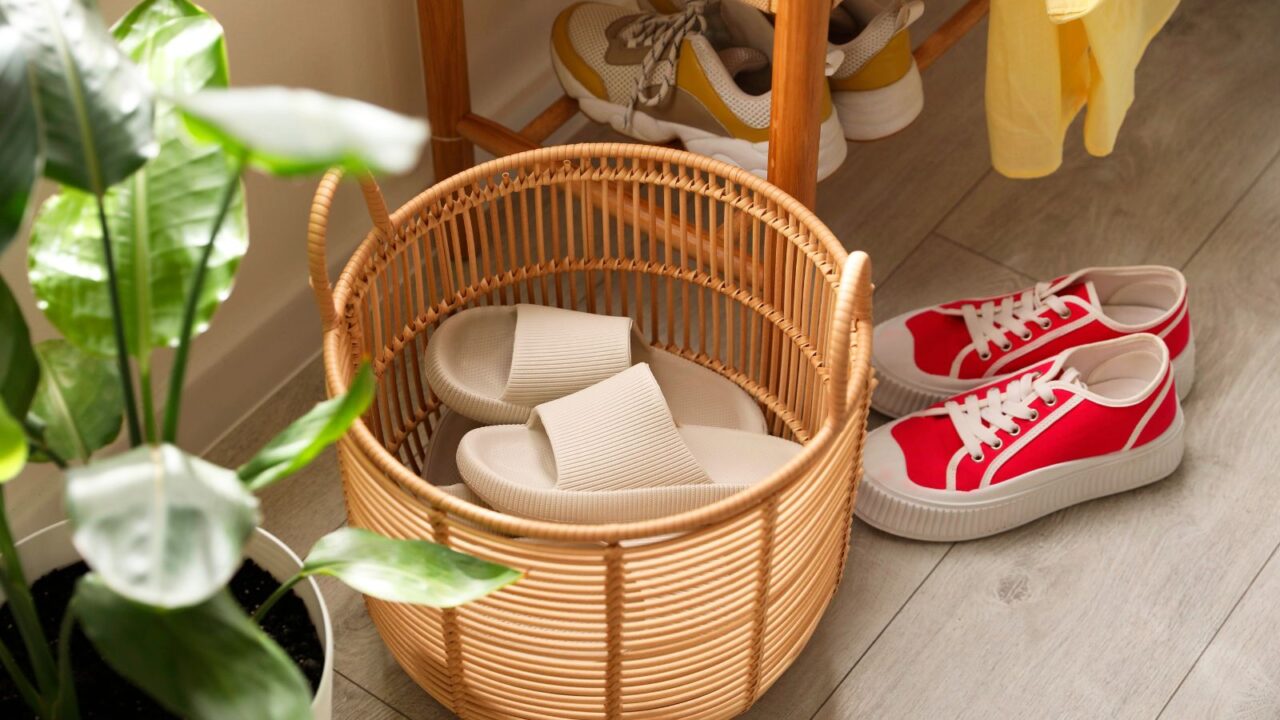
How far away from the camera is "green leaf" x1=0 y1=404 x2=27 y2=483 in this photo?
1.79ft

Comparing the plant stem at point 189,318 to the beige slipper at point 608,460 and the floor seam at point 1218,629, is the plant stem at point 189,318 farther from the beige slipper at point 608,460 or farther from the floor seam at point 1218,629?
the floor seam at point 1218,629

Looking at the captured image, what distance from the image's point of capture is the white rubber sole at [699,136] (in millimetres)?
1182

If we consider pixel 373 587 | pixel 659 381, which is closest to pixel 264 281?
pixel 659 381

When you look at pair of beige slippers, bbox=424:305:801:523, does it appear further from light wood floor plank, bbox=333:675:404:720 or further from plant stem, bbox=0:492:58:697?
plant stem, bbox=0:492:58:697

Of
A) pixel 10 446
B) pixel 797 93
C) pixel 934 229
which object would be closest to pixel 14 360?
pixel 10 446

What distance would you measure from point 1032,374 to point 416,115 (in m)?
0.68

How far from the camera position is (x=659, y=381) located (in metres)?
1.18

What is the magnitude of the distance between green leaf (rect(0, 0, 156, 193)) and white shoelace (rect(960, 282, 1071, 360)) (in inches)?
34.0

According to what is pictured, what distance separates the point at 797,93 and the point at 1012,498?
1.40 ft

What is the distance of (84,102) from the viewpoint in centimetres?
60

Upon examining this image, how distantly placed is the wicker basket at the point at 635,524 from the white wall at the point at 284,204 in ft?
0.55

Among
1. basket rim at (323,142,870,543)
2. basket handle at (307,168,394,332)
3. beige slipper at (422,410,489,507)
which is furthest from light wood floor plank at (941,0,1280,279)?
basket handle at (307,168,394,332)

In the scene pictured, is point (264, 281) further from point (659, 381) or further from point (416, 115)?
point (659, 381)

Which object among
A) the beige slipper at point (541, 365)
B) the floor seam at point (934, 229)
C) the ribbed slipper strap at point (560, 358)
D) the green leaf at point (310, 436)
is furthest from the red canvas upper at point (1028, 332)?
the green leaf at point (310, 436)
